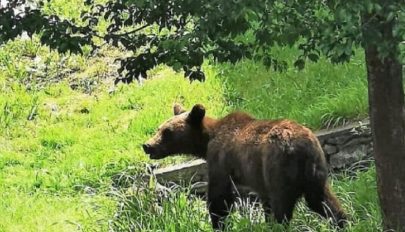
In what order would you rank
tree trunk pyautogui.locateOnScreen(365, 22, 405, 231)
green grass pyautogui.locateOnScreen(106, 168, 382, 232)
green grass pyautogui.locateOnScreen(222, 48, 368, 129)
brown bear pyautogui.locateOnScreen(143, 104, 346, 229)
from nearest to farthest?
tree trunk pyautogui.locateOnScreen(365, 22, 405, 231) → brown bear pyautogui.locateOnScreen(143, 104, 346, 229) → green grass pyautogui.locateOnScreen(106, 168, 382, 232) → green grass pyautogui.locateOnScreen(222, 48, 368, 129)

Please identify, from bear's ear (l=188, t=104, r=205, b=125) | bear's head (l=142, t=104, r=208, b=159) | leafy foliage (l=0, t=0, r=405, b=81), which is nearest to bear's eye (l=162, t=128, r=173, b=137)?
bear's head (l=142, t=104, r=208, b=159)

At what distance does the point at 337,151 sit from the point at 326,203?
270 cm

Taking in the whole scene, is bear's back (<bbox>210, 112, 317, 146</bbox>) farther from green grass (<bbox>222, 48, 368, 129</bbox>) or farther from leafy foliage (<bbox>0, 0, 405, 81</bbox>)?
green grass (<bbox>222, 48, 368, 129</bbox>)

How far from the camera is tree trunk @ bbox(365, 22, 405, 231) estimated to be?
6.05 meters

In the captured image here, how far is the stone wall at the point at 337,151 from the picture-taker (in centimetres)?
962

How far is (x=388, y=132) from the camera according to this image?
6.25 metres

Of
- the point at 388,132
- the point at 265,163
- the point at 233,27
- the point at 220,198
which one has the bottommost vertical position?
the point at 220,198

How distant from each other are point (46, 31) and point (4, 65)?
860 cm

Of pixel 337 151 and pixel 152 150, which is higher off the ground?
pixel 152 150

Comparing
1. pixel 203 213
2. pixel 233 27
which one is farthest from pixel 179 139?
pixel 233 27

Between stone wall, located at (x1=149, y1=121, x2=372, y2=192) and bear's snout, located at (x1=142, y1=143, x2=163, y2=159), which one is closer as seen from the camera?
bear's snout, located at (x1=142, y1=143, x2=163, y2=159)

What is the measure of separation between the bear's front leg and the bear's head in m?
0.80

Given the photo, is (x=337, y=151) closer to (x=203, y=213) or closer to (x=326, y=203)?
(x=203, y=213)

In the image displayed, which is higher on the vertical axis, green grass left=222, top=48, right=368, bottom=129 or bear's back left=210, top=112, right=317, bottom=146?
bear's back left=210, top=112, right=317, bottom=146
